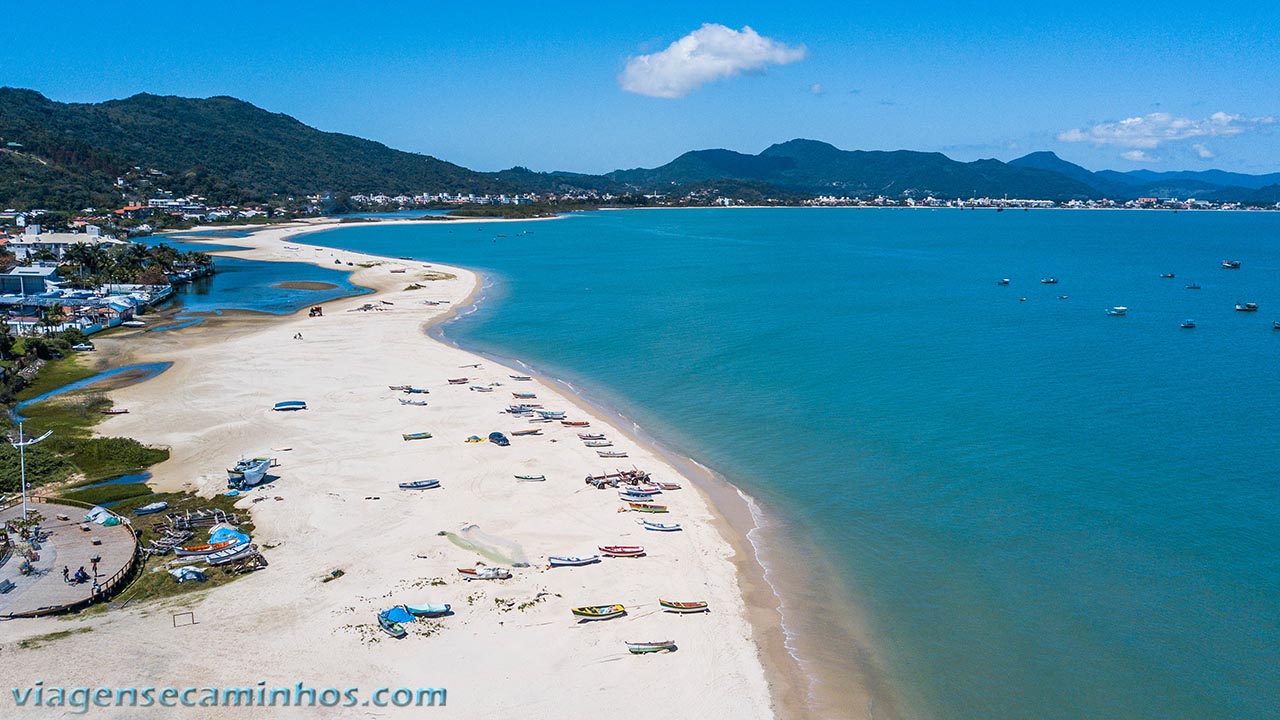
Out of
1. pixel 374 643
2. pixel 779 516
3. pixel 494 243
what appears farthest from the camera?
pixel 494 243

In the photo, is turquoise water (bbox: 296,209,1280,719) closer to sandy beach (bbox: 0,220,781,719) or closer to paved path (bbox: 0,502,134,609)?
sandy beach (bbox: 0,220,781,719)

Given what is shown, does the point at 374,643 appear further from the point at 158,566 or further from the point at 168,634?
the point at 158,566

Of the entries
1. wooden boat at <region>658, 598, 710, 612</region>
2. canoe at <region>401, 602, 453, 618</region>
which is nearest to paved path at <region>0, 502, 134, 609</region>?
canoe at <region>401, 602, 453, 618</region>

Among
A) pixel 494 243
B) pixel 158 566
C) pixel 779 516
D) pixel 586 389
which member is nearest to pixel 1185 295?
pixel 586 389

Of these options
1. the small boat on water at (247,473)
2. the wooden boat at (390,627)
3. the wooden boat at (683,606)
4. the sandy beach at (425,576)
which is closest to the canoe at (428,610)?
the sandy beach at (425,576)

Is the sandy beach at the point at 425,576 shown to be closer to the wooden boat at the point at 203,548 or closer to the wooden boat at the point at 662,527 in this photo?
the wooden boat at the point at 662,527

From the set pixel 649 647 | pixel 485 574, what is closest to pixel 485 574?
pixel 485 574

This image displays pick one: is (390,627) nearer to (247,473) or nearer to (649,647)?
(649,647)

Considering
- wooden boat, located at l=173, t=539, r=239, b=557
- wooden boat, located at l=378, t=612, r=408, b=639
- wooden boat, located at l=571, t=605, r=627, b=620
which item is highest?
wooden boat, located at l=173, t=539, r=239, b=557
